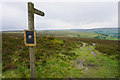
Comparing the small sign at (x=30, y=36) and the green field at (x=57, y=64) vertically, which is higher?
the small sign at (x=30, y=36)

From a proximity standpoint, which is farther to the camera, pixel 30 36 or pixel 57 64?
pixel 57 64

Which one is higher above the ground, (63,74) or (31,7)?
(31,7)

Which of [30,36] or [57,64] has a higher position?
[30,36]

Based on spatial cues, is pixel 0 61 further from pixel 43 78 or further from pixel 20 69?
pixel 43 78

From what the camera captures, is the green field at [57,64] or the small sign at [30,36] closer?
the small sign at [30,36]

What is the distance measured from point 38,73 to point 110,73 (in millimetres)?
5939

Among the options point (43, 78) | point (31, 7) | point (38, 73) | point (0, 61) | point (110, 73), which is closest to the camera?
point (31, 7)

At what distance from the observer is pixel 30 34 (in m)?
2.99

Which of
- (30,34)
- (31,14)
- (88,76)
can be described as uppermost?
(31,14)

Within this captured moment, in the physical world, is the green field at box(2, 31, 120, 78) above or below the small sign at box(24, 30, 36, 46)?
below

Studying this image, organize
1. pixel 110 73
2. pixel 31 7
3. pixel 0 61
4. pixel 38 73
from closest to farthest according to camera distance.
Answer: pixel 31 7 → pixel 38 73 → pixel 110 73 → pixel 0 61

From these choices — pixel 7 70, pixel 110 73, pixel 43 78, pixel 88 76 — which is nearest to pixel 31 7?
pixel 43 78

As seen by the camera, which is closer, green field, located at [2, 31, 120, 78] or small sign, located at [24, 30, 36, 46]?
small sign, located at [24, 30, 36, 46]

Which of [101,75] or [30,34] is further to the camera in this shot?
[101,75]
